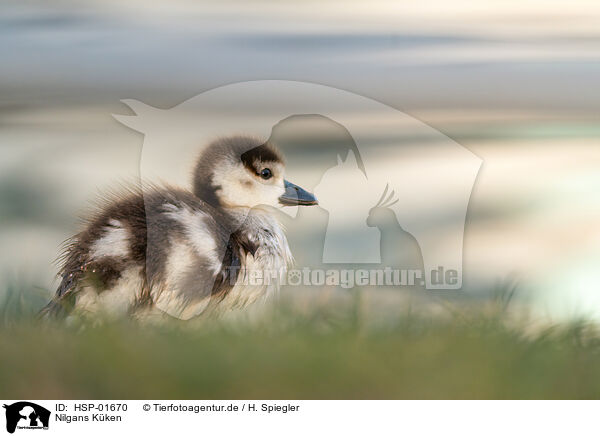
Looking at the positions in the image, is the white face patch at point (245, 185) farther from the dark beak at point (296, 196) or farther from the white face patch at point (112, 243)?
the white face patch at point (112, 243)

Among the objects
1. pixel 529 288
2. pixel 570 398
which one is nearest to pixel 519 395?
pixel 570 398

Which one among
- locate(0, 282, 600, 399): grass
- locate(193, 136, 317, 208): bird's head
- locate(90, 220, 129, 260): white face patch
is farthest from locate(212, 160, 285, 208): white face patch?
locate(0, 282, 600, 399): grass

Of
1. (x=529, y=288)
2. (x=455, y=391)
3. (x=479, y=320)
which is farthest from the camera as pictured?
(x=529, y=288)

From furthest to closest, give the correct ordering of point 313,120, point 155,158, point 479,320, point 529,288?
point 313,120
point 155,158
point 529,288
point 479,320

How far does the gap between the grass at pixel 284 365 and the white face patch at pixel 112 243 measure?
56 cm

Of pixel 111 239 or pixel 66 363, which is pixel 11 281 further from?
A: pixel 66 363

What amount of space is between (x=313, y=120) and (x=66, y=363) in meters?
1.69

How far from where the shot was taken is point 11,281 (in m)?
2.94

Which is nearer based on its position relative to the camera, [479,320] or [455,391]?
[455,391]

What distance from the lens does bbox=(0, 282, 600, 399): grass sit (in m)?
2.31

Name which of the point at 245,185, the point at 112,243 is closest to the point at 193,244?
the point at 112,243
